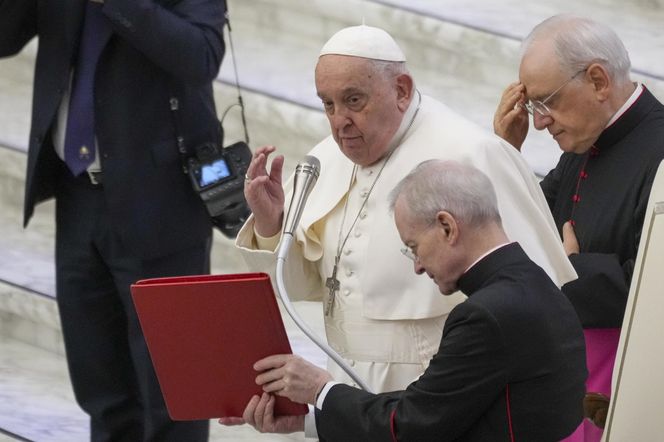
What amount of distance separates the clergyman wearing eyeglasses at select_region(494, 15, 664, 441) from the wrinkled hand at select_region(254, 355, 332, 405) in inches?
25.6

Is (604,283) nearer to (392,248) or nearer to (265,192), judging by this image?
(392,248)

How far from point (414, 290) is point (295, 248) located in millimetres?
307

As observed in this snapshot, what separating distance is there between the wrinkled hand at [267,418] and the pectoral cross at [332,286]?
16.1 inches

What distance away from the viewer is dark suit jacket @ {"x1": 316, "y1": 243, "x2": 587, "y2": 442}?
2654 mm

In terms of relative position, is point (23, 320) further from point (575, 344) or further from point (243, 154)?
point (575, 344)

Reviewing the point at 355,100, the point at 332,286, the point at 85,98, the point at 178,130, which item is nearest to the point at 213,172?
the point at 178,130

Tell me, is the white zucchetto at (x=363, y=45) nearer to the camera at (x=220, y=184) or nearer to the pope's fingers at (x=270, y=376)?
the pope's fingers at (x=270, y=376)

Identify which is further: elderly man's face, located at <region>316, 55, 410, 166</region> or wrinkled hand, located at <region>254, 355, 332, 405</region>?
elderly man's face, located at <region>316, 55, 410, 166</region>

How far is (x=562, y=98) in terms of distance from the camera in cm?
341

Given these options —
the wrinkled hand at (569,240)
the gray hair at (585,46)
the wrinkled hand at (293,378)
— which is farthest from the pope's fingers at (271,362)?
the gray hair at (585,46)

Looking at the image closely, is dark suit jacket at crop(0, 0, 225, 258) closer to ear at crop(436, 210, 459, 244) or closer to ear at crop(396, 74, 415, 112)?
ear at crop(396, 74, 415, 112)

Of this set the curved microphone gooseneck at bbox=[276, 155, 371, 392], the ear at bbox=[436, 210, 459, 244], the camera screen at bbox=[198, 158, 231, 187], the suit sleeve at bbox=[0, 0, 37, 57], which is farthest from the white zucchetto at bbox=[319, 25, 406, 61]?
the suit sleeve at bbox=[0, 0, 37, 57]

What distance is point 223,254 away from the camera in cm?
548

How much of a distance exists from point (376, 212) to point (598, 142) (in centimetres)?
54
